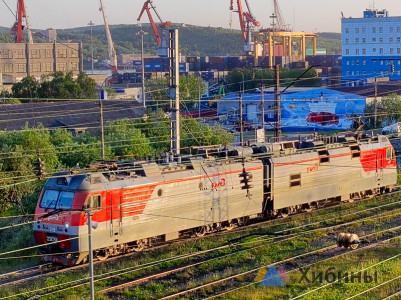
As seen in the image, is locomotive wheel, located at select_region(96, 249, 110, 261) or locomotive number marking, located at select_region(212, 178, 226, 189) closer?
locomotive wheel, located at select_region(96, 249, 110, 261)

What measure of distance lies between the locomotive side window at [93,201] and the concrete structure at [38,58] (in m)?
81.9

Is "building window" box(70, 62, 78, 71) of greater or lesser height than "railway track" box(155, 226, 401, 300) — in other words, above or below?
above

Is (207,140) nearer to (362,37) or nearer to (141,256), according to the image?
(141,256)

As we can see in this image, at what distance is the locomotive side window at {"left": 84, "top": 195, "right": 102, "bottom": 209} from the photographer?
16391 mm

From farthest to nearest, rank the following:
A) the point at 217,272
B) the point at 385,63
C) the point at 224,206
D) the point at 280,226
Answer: the point at 385,63
the point at 280,226
the point at 224,206
the point at 217,272

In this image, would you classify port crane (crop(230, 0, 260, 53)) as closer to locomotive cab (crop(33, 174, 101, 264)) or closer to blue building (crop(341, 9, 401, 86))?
blue building (crop(341, 9, 401, 86))

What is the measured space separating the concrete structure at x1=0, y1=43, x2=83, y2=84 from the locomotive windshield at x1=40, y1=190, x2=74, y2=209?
3189 inches

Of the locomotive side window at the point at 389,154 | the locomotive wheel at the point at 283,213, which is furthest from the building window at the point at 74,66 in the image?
the locomotive wheel at the point at 283,213

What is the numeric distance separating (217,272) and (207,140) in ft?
63.2

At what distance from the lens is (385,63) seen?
87500 millimetres

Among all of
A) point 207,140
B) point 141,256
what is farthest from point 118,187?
point 207,140

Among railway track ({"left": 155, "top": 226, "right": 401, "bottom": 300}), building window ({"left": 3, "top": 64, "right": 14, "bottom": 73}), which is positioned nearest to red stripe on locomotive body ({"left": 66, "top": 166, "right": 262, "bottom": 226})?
railway track ({"left": 155, "top": 226, "right": 401, "bottom": 300})

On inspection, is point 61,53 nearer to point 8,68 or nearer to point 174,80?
point 8,68

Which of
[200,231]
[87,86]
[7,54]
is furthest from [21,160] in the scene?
[7,54]
